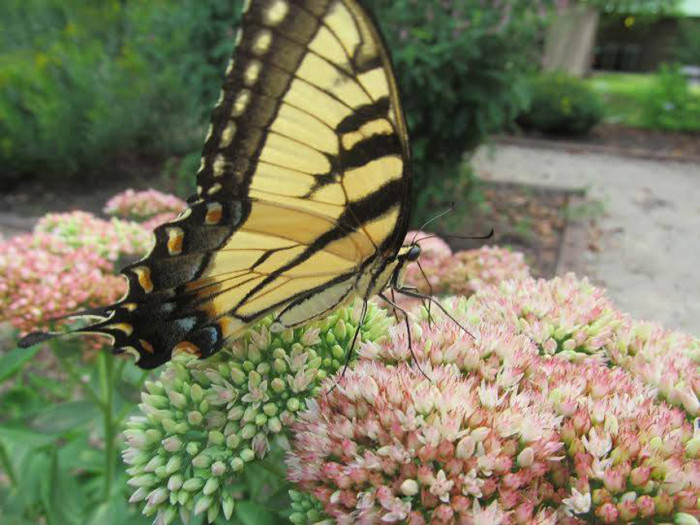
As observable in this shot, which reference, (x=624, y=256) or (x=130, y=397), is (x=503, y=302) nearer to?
(x=130, y=397)

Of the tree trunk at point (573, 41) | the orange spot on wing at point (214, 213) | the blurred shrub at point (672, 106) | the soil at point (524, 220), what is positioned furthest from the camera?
the tree trunk at point (573, 41)

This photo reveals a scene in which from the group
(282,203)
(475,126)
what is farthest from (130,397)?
(475,126)

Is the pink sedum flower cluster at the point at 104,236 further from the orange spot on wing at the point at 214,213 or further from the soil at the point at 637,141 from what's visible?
the soil at the point at 637,141

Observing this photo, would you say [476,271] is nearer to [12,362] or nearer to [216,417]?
[216,417]

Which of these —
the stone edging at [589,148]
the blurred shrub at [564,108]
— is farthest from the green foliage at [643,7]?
the stone edging at [589,148]

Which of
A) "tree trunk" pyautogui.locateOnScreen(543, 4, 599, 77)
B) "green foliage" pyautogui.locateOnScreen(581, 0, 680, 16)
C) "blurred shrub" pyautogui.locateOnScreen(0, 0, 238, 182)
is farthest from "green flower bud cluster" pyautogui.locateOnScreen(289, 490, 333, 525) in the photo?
"green foliage" pyautogui.locateOnScreen(581, 0, 680, 16)

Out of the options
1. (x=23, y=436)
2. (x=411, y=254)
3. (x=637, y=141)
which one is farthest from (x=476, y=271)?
(x=637, y=141)
